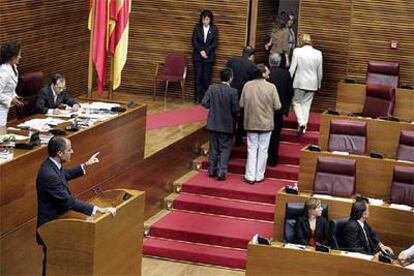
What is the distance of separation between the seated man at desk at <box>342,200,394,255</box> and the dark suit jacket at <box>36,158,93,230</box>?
Answer: 2341mm

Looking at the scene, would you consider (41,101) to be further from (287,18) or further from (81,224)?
(287,18)

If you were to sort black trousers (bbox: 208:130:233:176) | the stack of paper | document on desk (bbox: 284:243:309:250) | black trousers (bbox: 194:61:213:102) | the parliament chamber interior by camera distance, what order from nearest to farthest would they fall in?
the stack of paper, the parliament chamber interior, document on desk (bbox: 284:243:309:250), black trousers (bbox: 208:130:233:176), black trousers (bbox: 194:61:213:102)

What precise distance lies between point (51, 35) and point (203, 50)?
2.30 meters

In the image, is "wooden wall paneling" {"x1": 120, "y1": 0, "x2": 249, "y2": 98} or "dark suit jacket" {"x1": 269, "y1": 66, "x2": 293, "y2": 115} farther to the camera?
"wooden wall paneling" {"x1": 120, "y1": 0, "x2": 249, "y2": 98}

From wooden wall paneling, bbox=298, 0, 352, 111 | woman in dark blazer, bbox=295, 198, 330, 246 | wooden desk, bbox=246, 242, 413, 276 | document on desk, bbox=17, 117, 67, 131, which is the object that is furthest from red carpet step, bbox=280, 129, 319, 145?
wooden desk, bbox=246, 242, 413, 276

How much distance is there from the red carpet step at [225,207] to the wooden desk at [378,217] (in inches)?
40.7

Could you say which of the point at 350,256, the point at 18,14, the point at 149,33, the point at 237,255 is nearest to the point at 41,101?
the point at 18,14

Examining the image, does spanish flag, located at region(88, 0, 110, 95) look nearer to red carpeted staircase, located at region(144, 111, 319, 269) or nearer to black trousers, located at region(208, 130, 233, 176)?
black trousers, located at region(208, 130, 233, 176)

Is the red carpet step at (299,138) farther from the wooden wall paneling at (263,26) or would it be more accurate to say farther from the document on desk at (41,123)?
the document on desk at (41,123)

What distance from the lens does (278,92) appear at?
395 inches

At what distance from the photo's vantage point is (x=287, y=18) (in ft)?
39.7

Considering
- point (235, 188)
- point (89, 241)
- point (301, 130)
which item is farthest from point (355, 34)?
point (89, 241)

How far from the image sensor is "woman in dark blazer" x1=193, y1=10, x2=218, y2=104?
12008 millimetres

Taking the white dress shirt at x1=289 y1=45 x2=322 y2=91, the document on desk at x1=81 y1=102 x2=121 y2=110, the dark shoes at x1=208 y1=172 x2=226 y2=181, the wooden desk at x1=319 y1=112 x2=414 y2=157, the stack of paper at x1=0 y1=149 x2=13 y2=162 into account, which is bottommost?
the dark shoes at x1=208 y1=172 x2=226 y2=181
